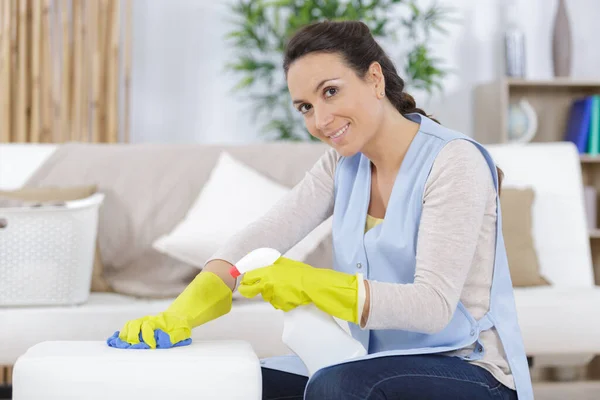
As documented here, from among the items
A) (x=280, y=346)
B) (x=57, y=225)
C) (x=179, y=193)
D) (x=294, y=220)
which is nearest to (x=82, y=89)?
(x=179, y=193)

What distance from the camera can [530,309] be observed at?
2287 mm

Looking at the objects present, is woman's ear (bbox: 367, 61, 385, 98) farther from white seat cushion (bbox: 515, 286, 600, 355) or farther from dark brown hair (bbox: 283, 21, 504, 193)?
white seat cushion (bbox: 515, 286, 600, 355)

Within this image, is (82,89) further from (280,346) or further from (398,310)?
(398,310)

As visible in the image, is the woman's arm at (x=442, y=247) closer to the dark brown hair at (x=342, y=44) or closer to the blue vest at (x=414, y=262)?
the blue vest at (x=414, y=262)

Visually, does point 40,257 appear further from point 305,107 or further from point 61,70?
point 61,70

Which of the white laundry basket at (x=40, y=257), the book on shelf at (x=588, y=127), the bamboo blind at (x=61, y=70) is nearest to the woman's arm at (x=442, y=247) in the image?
the white laundry basket at (x=40, y=257)

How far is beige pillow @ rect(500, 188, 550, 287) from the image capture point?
→ 2596mm

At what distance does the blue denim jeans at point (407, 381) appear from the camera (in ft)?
4.05

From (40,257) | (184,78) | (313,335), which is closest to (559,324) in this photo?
(313,335)

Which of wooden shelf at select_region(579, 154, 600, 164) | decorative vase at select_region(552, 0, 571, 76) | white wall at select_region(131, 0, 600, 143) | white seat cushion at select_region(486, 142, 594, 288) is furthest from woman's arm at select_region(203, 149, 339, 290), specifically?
decorative vase at select_region(552, 0, 571, 76)

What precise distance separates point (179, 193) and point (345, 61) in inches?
52.3

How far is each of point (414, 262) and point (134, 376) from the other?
0.52 metres

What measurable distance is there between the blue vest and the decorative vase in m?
2.83

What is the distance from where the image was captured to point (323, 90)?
1433 mm
